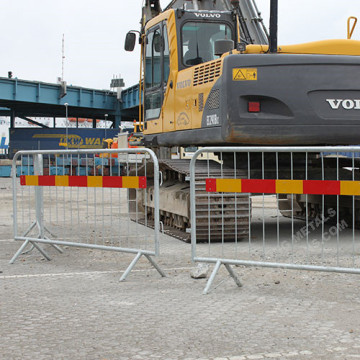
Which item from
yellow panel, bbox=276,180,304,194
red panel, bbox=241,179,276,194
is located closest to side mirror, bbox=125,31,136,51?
red panel, bbox=241,179,276,194

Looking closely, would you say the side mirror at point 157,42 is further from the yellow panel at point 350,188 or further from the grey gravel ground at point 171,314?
the yellow panel at point 350,188

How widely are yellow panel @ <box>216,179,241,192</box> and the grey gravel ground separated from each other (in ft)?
3.04

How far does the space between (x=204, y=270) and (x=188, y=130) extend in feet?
11.9

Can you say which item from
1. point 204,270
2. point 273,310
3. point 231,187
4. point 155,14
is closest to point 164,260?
point 204,270

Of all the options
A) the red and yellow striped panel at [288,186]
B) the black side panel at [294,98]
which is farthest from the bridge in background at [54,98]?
the red and yellow striped panel at [288,186]

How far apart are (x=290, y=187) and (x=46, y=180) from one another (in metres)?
3.33

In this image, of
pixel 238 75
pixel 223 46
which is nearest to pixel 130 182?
pixel 238 75

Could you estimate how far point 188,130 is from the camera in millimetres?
9695

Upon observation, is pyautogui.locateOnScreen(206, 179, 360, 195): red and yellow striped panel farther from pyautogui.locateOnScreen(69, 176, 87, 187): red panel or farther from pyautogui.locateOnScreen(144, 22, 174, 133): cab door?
pyautogui.locateOnScreen(144, 22, 174, 133): cab door

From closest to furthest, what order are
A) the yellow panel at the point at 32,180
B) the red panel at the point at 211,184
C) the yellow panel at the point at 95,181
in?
A: the red panel at the point at 211,184
the yellow panel at the point at 95,181
the yellow panel at the point at 32,180

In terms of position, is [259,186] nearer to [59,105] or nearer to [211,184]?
[211,184]

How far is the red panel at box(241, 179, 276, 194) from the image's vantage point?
612 cm

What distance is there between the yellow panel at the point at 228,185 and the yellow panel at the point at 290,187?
39 cm

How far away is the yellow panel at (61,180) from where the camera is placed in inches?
302
